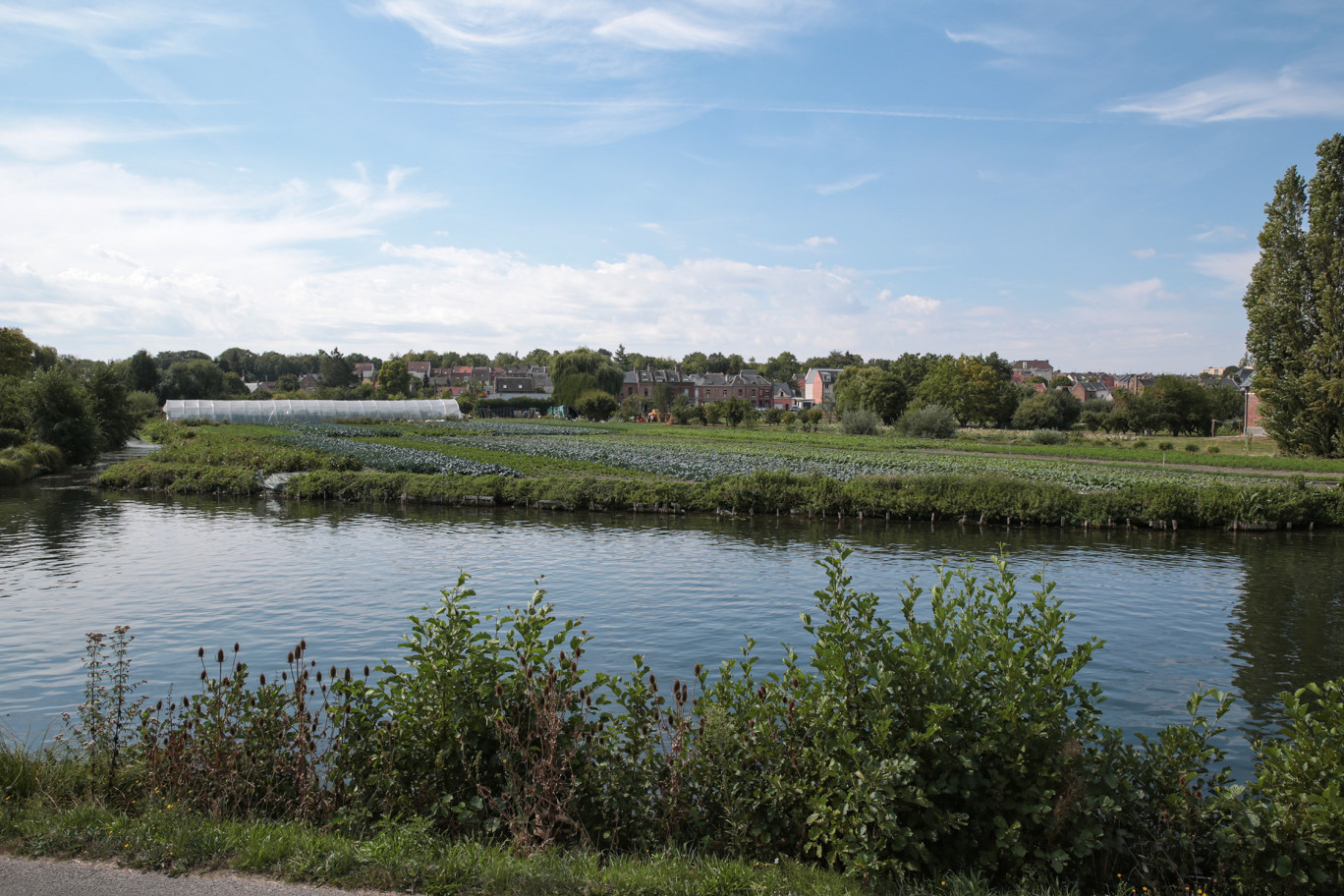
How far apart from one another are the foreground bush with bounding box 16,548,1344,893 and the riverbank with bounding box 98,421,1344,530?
26.3m

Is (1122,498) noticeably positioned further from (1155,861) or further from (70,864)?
(70,864)

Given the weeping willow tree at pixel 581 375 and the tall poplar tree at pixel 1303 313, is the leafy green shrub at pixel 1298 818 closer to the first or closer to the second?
the tall poplar tree at pixel 1303 313

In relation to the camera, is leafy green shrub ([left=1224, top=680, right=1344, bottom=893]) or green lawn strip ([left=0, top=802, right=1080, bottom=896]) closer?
leafy green shrub ([left=1224, top=680, right=1344, bottom=893])

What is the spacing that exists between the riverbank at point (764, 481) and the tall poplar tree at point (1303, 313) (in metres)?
4.19

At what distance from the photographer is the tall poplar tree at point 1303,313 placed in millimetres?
47000

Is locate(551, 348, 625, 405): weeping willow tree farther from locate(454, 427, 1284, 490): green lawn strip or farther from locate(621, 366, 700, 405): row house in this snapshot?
locate(454, 427, 1284, 490): green lawn strip

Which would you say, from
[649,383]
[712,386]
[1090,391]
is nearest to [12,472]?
[649,383]

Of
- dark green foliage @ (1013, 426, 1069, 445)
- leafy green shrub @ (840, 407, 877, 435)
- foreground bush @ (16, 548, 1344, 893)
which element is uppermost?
leafy green shrub @ (840, 407, 877, 435)

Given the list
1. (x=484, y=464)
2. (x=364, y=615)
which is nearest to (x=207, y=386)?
(x=484, y=464)

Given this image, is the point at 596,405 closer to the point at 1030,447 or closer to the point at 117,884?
the point at 1030,447

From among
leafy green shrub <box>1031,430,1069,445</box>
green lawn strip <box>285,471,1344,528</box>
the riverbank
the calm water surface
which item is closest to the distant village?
leafy green shrub <box>1031,430,1069,445</box>

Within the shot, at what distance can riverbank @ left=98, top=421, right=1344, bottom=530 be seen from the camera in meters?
29.6

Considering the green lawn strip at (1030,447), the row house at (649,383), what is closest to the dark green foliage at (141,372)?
the green lawn strip at (1030,447)

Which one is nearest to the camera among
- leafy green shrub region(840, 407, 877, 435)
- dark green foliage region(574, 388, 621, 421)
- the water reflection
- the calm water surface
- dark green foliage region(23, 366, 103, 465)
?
the water reflection
